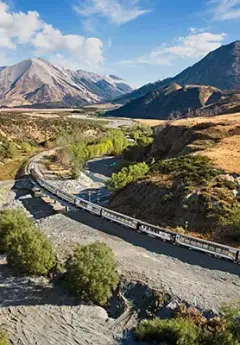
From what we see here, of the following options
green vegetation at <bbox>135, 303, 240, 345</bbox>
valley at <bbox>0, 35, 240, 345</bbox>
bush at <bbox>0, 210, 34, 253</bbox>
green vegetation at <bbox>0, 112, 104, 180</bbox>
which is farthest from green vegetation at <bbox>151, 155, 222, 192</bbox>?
green vegetation at <bbox>0, 112, 104, 180</bbox>

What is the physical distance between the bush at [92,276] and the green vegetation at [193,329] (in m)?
2.96

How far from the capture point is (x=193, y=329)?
54.0 ft

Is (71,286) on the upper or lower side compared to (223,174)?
lower

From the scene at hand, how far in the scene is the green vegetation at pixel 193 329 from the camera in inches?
608

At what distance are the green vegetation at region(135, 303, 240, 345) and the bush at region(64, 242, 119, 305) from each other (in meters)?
2.96

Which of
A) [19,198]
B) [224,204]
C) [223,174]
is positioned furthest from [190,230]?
[19,198]

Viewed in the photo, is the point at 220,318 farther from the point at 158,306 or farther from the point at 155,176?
the point at 155,176

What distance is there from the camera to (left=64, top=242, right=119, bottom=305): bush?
19984mm

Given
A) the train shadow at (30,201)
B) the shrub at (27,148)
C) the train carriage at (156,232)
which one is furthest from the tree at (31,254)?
the shrub at (27,148)

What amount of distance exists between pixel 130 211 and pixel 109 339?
17.0 meters

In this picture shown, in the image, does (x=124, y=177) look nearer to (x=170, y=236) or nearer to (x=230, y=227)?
(x=170, y=236)

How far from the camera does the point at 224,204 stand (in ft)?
96.4

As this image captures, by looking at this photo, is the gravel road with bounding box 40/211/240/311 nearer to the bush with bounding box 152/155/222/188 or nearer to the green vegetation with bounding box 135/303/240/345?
the green vegetation with bounding box 135/303/240/345

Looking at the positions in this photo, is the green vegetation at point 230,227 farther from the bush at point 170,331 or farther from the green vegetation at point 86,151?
the green vegetation at point 86,151
